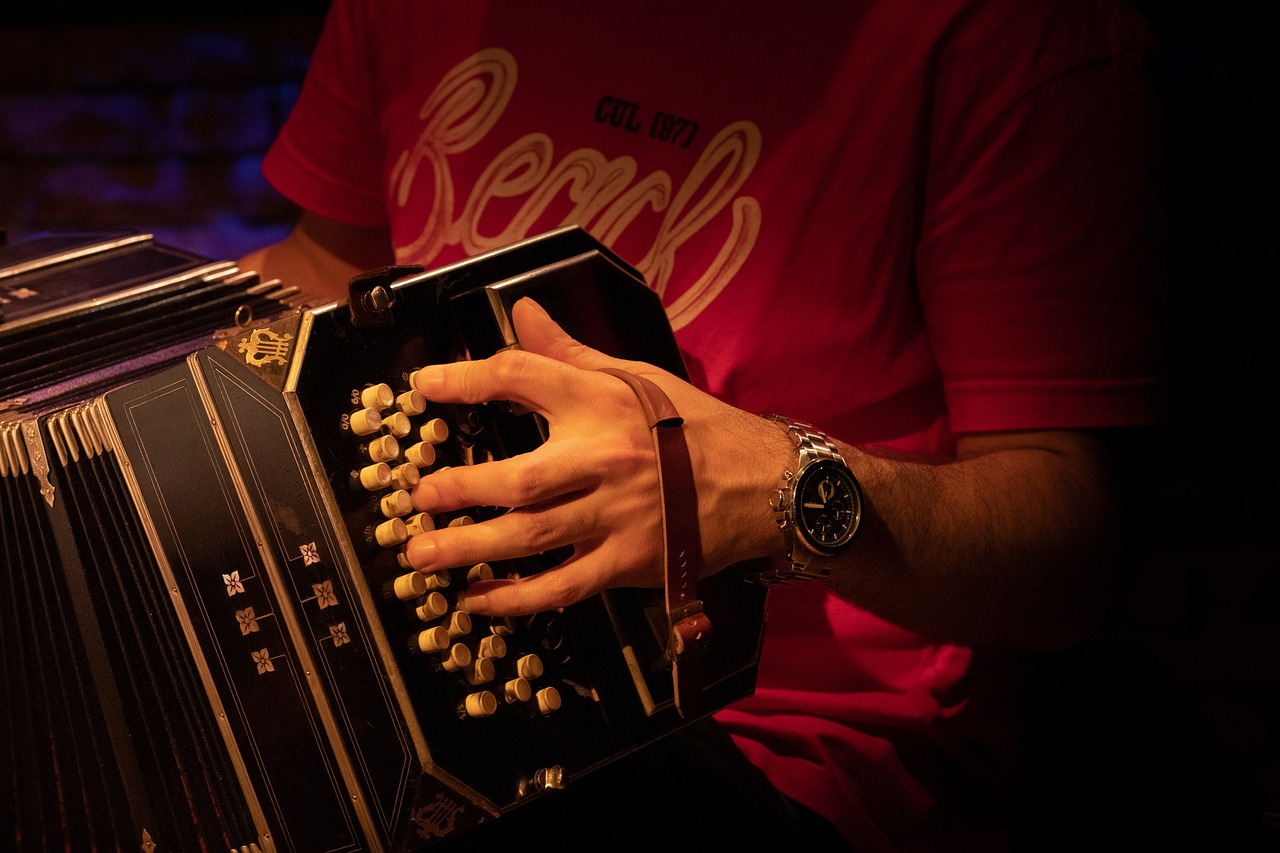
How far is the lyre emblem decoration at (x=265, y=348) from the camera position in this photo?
76cm

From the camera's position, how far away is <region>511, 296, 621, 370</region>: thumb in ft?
2.67

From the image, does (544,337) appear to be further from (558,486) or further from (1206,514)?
(1206,514)

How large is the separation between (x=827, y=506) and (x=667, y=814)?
374 millimetres

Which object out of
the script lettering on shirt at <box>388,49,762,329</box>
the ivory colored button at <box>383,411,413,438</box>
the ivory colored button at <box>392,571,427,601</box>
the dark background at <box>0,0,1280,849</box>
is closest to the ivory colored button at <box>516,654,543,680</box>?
the ivory colored button at <box>392,571,427,601</box>

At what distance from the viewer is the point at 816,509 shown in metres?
0.84

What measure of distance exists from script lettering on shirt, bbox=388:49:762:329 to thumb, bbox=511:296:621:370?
1.02ft

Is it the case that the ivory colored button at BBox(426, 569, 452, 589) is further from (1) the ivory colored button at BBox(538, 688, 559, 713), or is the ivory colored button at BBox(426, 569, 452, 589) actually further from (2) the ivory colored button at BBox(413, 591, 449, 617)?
(1) the ivory colored button at BBox(538, 688, 559, 713)

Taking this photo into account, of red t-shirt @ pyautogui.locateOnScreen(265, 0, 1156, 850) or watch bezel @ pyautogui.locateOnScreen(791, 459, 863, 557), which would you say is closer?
watch bezel @ pyautogui.locateOnScreen(791, 459, 863, 557)

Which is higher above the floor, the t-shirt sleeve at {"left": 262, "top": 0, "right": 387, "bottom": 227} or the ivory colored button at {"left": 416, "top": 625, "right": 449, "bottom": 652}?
the t-shirt sleeve at {"left": 262, "top": 0, "right": 387, "bottom": 227}

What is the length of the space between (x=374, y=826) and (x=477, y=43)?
942 millimetres

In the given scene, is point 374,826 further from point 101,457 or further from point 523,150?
point 523,150

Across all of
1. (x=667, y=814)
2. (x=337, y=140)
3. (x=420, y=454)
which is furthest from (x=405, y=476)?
(x=337, y=140)

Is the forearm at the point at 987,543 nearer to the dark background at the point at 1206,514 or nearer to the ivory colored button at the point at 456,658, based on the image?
the dark background at the point at 1206,514

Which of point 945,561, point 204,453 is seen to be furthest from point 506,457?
point 945,561
